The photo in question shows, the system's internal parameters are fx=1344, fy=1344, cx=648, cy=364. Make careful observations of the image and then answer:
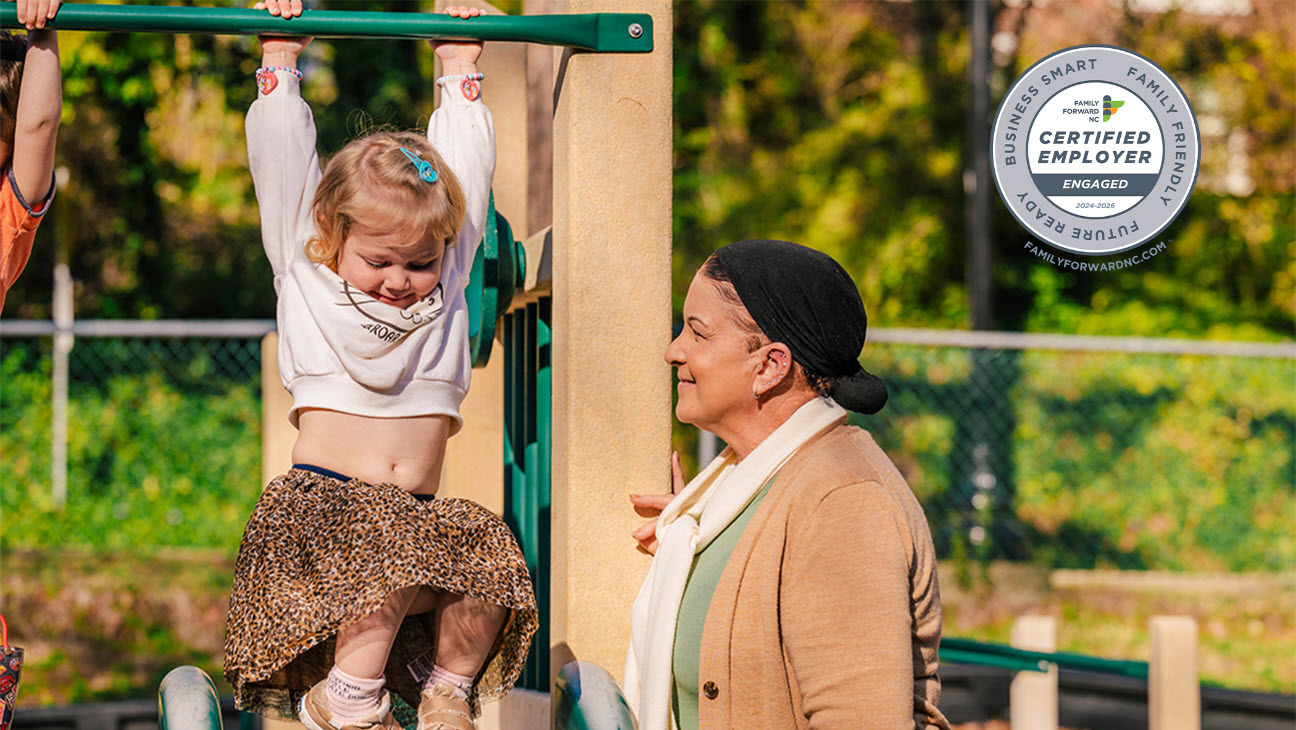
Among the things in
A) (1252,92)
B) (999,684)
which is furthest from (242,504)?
(1252,92)

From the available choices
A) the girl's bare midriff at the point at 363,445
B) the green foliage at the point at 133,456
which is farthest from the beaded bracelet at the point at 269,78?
the green foliage at the point at 133,456

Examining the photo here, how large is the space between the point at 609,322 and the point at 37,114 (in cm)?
97

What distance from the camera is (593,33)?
88.1 inches

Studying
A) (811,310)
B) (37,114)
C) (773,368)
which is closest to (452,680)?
(773,368)

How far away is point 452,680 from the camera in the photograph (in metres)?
2.26

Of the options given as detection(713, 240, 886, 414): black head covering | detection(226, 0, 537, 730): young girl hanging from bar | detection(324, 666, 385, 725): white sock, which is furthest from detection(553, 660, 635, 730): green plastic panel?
detection(713, 240, 886, 414): black head covering

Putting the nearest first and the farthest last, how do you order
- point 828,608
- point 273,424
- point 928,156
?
point 828,608, point 273,424, point 928,156

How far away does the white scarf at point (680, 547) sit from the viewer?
206 centimetres

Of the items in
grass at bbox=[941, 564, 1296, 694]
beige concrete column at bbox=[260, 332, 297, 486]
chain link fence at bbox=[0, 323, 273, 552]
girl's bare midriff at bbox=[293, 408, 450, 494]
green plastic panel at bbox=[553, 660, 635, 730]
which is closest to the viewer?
green plastic panel at bbox=[553, 660, 635, 730]

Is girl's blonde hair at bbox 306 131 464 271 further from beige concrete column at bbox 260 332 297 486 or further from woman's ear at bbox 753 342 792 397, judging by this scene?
beige concrete column at bbox 260 332 297 486

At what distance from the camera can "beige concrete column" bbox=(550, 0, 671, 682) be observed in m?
2.25

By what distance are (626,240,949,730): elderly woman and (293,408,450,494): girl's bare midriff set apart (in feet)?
1.42

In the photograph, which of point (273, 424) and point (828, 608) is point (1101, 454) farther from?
point (828, 608)

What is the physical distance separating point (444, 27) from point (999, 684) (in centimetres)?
445
